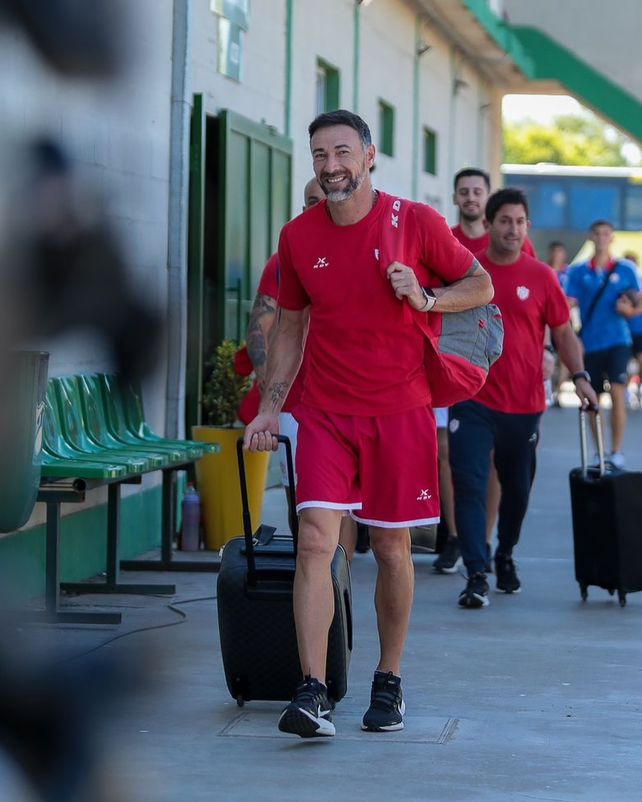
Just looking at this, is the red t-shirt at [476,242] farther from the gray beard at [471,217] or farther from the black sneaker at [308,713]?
the black sneaker at [308,713]

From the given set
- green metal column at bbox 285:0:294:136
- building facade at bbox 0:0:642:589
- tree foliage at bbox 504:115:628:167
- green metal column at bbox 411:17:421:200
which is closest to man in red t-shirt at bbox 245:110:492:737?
building facade at bbox 0:0:642:589

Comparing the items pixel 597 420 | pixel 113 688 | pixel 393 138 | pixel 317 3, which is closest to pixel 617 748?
pixel 597 420

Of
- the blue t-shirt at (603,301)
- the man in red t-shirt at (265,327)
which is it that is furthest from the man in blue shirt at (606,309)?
the man in red t-shirt at (265,327)

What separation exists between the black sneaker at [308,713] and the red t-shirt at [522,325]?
9.71 ft

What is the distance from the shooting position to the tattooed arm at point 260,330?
7.10 metres

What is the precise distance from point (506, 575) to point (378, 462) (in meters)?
3.02

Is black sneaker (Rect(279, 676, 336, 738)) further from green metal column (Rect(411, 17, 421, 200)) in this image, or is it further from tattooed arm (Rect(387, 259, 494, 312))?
green metal column (Rect(411, 17, 421, 200))

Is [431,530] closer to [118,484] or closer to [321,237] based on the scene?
[118,484]

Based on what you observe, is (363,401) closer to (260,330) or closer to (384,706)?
(384,706)

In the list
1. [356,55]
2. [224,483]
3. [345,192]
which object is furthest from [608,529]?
[356,55]

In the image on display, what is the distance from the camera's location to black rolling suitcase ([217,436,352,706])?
181 inches

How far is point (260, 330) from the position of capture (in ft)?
23.7

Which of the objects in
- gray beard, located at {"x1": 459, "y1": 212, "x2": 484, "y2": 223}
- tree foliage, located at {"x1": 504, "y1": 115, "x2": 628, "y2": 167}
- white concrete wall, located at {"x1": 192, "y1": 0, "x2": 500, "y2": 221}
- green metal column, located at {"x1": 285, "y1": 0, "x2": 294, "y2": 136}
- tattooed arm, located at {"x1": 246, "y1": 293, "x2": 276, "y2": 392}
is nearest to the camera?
tattooed arm, located at {"x1": 246, "y1": 293, "x2": 276, "y2": 392}

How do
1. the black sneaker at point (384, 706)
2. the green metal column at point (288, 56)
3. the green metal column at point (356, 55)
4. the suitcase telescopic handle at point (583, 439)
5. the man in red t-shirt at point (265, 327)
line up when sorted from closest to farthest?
the black sneaker at point (384, 706) → the man in red t-shirt at point (265, 327) → the suitcase telescopic handle at point (583, 439) → the green metal column at point (288, 56) → the green metal column at point (356, 55)
